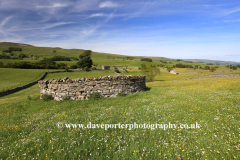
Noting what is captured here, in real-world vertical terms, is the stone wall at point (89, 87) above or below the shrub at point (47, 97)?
above

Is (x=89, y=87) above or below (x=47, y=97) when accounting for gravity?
above

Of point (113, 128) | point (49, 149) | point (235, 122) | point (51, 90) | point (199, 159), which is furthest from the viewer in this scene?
point (51, 90)

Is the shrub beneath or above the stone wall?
beneath

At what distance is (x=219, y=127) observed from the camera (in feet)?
14.9

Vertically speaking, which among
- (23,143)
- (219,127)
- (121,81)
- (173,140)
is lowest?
(23,143)

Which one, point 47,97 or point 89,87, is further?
point 47,97

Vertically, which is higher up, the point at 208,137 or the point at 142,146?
the point at 208,137

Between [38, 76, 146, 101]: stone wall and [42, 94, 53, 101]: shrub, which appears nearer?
[38, 76, 146, 101]: stone wall

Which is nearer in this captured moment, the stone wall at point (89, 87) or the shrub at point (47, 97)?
the stone wall at point (89, 87)

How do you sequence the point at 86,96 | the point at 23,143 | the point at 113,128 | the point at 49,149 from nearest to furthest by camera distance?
the point at 49,149
the point at 23,143
the point at 113,128
the point at 86,96

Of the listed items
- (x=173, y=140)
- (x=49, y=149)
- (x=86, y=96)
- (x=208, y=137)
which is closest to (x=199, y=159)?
(x=173, y=140)

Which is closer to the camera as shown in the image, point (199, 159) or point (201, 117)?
point (199, 159)

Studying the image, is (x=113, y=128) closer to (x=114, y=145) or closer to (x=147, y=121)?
(x=114, y=145)

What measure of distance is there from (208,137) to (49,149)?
5.77 metres
